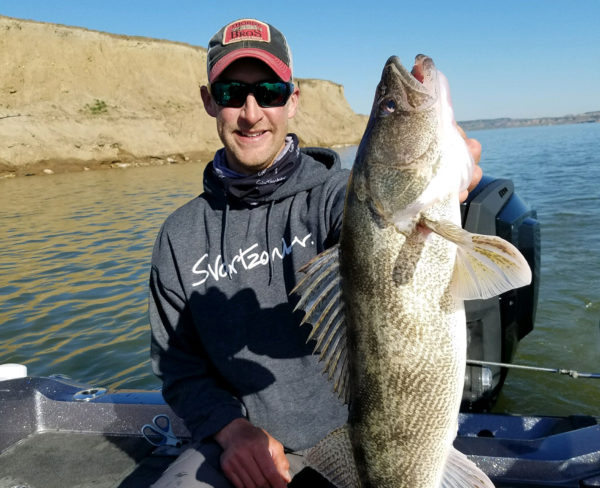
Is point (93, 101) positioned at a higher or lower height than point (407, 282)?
higher

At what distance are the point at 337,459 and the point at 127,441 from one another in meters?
2.30

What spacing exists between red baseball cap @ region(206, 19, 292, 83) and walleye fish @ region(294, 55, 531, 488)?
A: 38.4 inches

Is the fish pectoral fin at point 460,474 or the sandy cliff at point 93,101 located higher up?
the sandy cliff at point 93,101

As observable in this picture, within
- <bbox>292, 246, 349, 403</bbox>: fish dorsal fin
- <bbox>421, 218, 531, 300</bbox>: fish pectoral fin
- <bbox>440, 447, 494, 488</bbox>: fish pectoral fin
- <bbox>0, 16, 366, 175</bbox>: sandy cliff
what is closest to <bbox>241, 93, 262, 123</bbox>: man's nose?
<bbox>292, 246, 349, 403</bbox>: fish dorsal fin

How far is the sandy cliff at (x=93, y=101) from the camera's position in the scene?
35.7m

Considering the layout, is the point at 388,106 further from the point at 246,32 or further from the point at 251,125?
the point at 246,32

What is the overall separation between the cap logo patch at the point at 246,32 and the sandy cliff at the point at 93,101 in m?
34.2

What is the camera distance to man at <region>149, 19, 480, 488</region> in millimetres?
2629

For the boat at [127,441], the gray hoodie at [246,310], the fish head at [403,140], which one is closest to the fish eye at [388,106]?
the fish head at [403,140]

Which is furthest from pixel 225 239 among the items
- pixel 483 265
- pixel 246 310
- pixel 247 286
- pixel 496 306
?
pixel 496 306

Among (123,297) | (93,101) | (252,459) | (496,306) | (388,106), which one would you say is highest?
(93,101)

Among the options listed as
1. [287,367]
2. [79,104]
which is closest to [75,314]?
[287,367]

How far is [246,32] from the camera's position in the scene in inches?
Result: 109

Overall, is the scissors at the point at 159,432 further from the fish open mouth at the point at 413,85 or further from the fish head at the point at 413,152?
the fish open mouth at the point at 413,85
